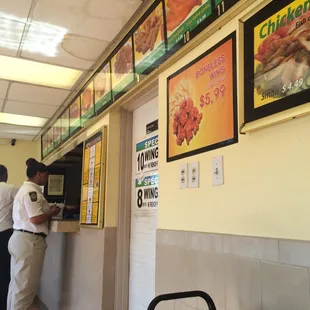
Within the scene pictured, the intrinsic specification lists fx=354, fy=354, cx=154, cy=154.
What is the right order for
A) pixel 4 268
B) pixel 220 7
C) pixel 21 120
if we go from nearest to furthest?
pixel 220 7
pixel 4 268
pixel 21 120

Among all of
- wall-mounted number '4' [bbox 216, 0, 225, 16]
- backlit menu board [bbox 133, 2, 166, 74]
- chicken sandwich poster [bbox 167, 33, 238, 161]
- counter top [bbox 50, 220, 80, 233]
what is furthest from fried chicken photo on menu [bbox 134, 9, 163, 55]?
counter top [bbox 50, 220, 80, 233]

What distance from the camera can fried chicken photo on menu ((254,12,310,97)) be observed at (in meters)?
1.16

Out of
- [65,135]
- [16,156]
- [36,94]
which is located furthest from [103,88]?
[16,156]

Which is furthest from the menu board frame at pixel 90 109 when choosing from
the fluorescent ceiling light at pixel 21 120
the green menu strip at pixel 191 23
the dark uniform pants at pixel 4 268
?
the fluorescent ceiling light at pixel 21 120

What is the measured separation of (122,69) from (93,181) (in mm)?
1047

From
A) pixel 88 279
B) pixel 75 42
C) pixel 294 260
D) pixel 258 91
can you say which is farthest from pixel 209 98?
pixel 88 279

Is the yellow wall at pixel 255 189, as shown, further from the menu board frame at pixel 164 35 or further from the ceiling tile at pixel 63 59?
the ceiling tile at pixel 63 59

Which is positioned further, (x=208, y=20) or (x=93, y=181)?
(x=93, y=181)

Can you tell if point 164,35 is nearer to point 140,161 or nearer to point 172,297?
point 140,161

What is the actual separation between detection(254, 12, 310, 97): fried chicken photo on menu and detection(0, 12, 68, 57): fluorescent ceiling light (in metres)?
1.90

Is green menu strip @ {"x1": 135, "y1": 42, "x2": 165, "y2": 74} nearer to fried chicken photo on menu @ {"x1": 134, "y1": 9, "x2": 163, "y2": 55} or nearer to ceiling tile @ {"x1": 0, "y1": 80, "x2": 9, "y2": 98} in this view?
fried chicken photo on menu @ {"x1": 134, "y1": 9, "x2": 163, "y2": 55}

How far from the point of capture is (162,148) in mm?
2098

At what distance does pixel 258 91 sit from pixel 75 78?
109 inches

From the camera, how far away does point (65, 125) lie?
4566 millimetres
